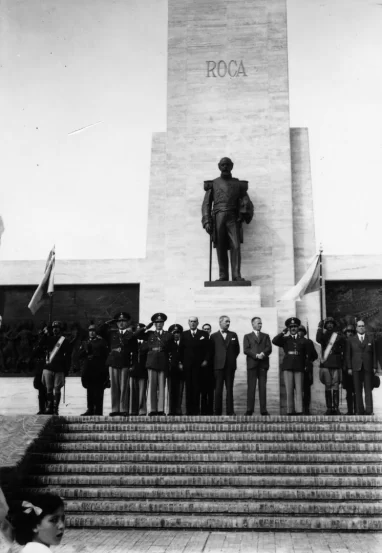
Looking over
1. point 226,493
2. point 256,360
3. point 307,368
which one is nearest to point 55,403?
point 256,360

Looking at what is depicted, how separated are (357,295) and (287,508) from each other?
900cm

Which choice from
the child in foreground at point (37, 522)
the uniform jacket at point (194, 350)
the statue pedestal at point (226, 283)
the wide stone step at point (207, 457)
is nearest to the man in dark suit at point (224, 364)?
the uniform jacket at point (194, 350)

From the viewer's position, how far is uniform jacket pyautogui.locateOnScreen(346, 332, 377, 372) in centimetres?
1062

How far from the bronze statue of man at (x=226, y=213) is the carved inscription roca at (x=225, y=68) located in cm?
273

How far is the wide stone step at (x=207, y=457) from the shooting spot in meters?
8.55

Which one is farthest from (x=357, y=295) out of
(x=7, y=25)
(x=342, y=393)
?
(x=7, y=25)

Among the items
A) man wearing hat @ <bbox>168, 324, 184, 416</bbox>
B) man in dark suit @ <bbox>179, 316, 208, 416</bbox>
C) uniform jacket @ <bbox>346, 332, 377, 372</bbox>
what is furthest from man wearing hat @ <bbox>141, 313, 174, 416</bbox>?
uniform jacket @ <bbox>346, 332, 377, 372</bbox>

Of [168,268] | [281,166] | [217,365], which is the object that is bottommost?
[217,365]

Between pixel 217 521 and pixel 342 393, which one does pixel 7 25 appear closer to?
pixel 217 521

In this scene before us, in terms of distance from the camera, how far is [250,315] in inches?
506

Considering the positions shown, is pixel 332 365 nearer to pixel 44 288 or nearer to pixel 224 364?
pixel 224 364

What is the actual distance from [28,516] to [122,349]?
7876 mm

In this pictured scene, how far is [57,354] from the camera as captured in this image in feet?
36.3

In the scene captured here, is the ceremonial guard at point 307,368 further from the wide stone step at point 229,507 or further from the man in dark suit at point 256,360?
the wide stone step at point 229,507
